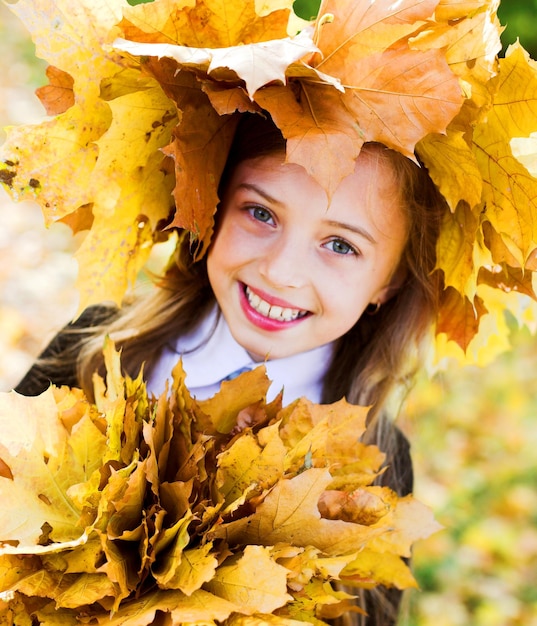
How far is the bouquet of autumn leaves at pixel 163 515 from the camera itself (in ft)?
3.21

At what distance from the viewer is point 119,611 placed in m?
0.99

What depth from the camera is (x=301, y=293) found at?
54.4 inches

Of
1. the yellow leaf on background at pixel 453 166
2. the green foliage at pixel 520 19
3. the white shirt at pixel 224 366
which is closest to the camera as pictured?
the yellow leaf on background at pixel 453 166

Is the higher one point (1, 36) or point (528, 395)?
point (1, 36)

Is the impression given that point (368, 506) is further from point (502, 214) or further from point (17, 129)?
point (17, 129)

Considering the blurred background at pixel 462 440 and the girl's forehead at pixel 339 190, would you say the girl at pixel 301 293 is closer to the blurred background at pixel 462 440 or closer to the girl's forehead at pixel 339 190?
the girl's forehead at pixel 339 190

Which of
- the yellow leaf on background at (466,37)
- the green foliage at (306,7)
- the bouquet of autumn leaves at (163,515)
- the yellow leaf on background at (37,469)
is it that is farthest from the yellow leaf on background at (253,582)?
the green foliage at (306,7)

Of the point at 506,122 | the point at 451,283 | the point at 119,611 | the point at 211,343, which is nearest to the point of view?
the point at 119,611

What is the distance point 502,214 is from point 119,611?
2.55 ft

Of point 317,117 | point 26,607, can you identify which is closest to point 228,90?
point 317,117

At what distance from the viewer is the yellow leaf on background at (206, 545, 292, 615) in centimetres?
95

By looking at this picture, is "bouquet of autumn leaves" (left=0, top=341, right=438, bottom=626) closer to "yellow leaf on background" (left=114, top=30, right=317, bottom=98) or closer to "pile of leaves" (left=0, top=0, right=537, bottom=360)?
"pile of leaves" (left=0, top=0, right=537, bottom=360)

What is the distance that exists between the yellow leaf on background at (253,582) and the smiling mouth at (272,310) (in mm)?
526

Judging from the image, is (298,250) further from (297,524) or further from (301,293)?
(297,524)
